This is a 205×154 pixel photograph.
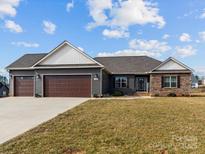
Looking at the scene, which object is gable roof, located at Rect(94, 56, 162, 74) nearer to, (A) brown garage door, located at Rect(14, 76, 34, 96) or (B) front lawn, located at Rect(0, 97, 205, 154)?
(A) brown garage door, located at Rect(14, 76, 34, 96)

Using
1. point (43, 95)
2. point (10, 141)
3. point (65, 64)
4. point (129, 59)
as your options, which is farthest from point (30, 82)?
point (10, 141)

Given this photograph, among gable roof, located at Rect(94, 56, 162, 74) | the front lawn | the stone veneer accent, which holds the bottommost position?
the front lawn

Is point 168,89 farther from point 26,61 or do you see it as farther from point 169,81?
point 26,61

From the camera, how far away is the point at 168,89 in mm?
28203

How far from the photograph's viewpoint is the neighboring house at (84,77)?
2639 cm

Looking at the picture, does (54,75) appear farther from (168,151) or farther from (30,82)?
(168,151)

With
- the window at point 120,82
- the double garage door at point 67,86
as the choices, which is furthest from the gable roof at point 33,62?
the window at point 120,82

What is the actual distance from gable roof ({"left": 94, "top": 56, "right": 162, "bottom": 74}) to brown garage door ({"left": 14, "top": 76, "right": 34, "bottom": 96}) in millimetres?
8712

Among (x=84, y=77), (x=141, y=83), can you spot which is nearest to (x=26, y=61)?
(x=84, y=77)

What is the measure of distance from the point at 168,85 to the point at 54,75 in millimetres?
11912

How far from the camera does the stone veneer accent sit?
91.8ft

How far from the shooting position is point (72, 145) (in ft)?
24.7

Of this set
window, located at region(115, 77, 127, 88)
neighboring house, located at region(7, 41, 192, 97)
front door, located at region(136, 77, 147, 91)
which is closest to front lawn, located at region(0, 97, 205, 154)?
neighboring house, located at region(7, 41, 192, 97)

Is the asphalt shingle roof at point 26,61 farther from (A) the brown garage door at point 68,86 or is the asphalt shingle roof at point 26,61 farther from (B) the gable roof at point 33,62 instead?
(A) the brown garage door at point 68,86
